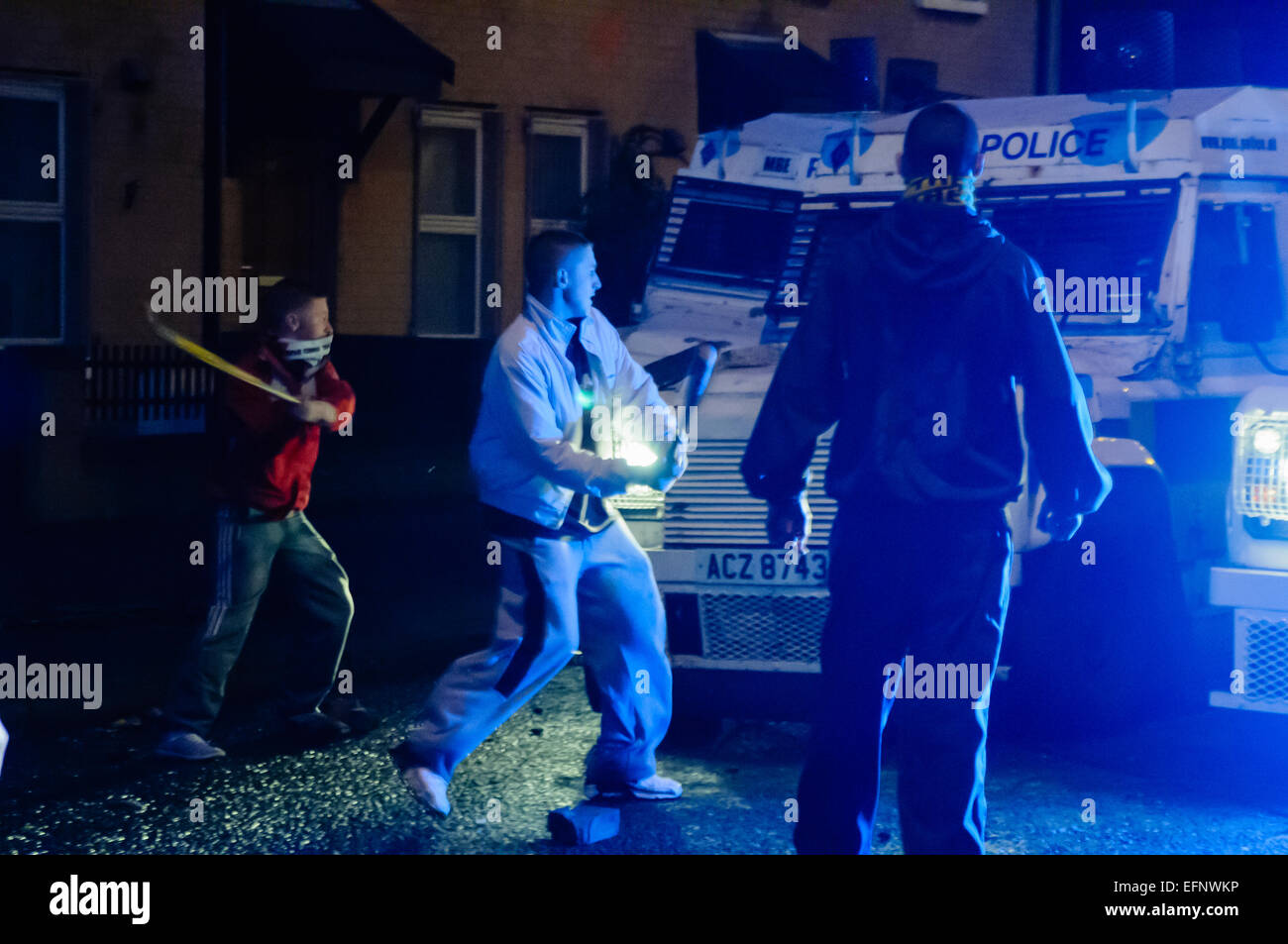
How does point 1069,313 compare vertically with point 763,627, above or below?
above

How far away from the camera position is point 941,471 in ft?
13.1

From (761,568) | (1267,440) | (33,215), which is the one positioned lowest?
(761,568)

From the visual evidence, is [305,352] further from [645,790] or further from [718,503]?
[645,790]

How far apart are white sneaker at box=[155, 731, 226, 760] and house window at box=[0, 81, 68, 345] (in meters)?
7.19

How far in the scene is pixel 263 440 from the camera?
19.2 ft

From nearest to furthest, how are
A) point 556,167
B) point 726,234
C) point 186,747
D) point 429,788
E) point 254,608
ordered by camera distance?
point 429,788
point 186,747
point 254,608
point 726,234
point 556,167

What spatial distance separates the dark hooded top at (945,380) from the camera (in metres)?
4.00

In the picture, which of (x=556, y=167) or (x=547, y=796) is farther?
(x=556, y=167)

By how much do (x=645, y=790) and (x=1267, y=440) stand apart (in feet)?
8.06

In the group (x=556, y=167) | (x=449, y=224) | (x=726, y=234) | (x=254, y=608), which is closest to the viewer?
(x=254, y=608)

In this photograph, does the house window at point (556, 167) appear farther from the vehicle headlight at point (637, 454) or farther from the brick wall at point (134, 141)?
the vehicle headlight at point (637, 454)

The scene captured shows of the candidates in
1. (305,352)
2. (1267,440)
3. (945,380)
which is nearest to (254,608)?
(305,352)

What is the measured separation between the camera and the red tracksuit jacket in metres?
5.85

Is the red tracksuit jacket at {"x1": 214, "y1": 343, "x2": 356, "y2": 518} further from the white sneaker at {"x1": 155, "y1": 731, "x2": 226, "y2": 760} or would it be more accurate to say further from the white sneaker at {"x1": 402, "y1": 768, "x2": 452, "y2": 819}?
the white sneaker at {"x1": 402, "y1": 768, "x2": 452, "y2": 819}
